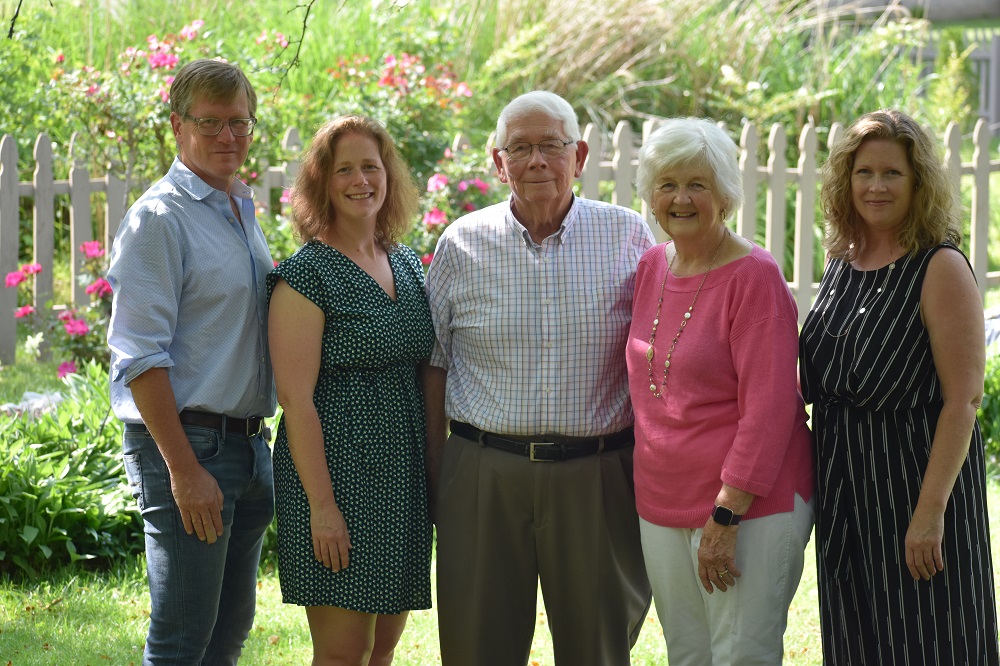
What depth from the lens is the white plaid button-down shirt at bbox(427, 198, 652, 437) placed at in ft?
10.0

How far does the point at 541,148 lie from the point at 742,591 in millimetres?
1310

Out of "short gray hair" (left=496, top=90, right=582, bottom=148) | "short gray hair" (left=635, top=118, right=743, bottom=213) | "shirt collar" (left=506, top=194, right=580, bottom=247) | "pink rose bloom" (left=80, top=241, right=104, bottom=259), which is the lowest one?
"pink rose bloom" (left=80, top=241, right=104, bottom=259)

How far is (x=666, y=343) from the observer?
2840mm

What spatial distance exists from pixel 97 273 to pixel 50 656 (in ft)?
12.9

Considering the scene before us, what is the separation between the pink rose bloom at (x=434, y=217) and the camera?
21.8ft

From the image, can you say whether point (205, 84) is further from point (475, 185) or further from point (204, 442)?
point (475, 185)

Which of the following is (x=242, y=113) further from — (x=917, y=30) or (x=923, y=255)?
(x=917, y=30)

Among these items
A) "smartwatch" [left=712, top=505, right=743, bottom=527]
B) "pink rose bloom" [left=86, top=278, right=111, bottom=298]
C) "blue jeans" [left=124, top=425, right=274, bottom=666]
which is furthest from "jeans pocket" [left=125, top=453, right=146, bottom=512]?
"pink rose bloom" [left=86, top=278, right=111, bottom=298]

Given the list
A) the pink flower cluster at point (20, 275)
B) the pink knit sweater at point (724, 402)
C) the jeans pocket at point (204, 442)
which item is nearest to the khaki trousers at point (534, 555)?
the pink knit sweater at point (724, 402)

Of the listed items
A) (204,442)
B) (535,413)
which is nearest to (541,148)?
(535,413)

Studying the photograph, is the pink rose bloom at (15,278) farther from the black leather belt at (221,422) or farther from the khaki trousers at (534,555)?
the khaki trousers at (534,555)

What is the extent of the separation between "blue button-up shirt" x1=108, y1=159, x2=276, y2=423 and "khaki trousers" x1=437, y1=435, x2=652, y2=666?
0.66m

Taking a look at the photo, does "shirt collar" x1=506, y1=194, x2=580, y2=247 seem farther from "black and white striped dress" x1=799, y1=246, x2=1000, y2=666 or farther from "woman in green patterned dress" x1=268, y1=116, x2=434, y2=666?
"black and white striped dress" x1=799, y1=246, x2=1000, y2=666

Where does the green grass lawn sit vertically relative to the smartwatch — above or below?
below
